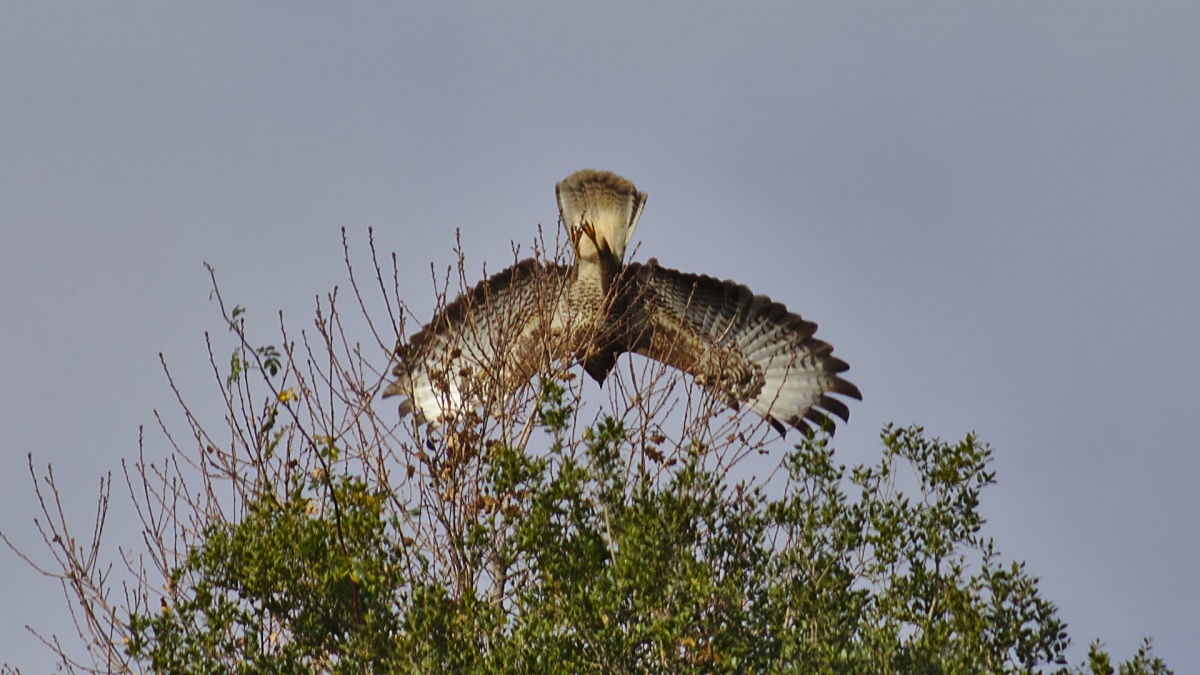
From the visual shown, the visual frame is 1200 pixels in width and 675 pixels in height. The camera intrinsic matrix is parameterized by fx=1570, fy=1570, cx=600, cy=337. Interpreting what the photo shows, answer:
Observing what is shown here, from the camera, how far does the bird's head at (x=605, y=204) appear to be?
11422mm

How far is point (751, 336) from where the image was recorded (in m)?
12.1

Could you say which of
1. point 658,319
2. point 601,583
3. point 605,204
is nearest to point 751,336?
point 658,319

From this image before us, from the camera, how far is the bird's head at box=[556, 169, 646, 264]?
1142 cm

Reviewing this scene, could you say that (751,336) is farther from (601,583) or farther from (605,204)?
(601,583)

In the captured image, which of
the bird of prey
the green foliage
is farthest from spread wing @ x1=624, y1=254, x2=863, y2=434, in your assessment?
the green foliage

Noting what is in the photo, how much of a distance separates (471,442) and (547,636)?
191 cm

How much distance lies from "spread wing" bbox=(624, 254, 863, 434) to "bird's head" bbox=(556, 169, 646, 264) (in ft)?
1.10

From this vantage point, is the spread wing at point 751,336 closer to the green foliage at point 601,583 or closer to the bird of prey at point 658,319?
the bird of prey at point 658,319

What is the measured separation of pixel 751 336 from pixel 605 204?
5.21 feet

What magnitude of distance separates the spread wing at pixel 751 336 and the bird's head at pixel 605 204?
1.10ft

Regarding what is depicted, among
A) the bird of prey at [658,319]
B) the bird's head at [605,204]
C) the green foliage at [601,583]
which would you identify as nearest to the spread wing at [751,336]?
the bird of prey at [658,319]

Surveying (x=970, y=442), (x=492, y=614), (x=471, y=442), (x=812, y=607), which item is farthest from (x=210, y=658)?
(x=970, y=442)

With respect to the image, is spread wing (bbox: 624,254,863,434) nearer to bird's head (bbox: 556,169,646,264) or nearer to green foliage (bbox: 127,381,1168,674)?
bird's head (bbox: 556,169,646,264)

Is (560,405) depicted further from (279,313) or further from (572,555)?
(279,313)
